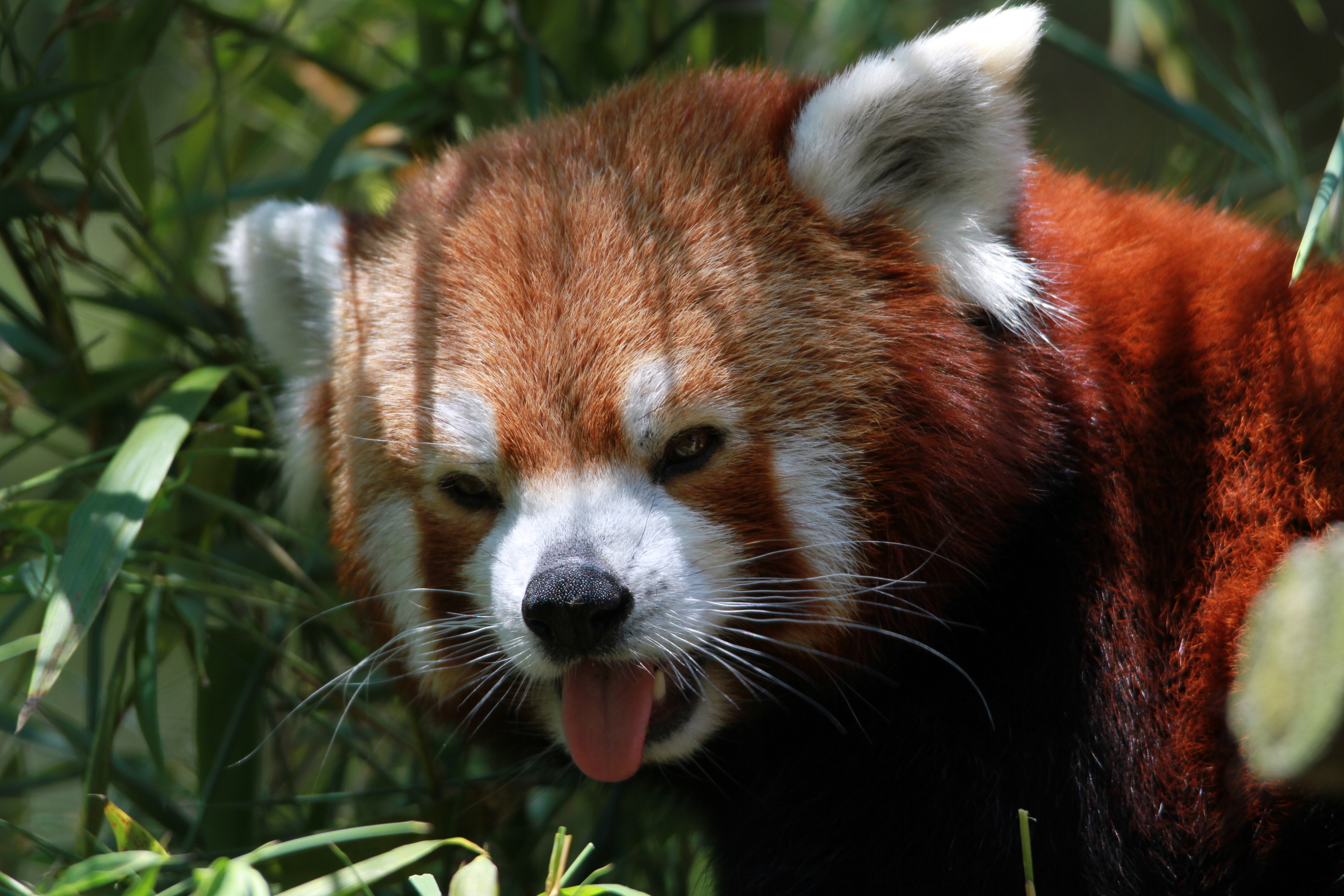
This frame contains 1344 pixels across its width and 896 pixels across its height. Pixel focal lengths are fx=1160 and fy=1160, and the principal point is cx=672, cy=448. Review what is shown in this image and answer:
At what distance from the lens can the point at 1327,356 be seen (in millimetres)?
1915

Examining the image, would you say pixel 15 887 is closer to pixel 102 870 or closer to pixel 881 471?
pixel 102 870

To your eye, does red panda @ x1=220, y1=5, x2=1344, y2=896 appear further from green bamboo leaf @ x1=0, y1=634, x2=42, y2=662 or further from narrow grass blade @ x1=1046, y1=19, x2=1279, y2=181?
narrow grass blade @ x1=1046, y1=19, x2=1279, y2=181

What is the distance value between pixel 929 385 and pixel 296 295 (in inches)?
52.3

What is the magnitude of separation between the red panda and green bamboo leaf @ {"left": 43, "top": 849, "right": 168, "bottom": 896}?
24.2 inches

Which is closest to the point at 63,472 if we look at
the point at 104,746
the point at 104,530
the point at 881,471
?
the point at 104,530

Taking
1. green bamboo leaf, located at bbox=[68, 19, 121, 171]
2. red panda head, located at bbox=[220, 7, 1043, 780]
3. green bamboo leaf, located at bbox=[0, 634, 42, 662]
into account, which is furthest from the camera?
green bamboo leaf, located at bbox=[68, 19, 121, 171]

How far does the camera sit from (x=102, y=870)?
61.6 inches

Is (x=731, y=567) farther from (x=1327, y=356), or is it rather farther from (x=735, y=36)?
(x=735, y=36)

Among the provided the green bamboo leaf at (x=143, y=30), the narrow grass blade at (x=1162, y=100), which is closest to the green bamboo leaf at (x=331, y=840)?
the green bamboo leaf at (x=143, y=30)

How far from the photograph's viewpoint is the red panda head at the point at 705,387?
74.4 inches

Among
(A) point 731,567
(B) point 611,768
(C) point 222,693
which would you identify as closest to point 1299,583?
(A) point 731,567

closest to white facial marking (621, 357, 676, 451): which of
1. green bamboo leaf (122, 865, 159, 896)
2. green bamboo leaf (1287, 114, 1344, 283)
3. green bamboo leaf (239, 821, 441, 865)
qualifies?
green bamboo leaf (239, 821, 441, 865)

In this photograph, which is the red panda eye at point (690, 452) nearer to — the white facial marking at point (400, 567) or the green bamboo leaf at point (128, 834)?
the white facial marking at point (400, 567)

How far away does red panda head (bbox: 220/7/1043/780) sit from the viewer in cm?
189
